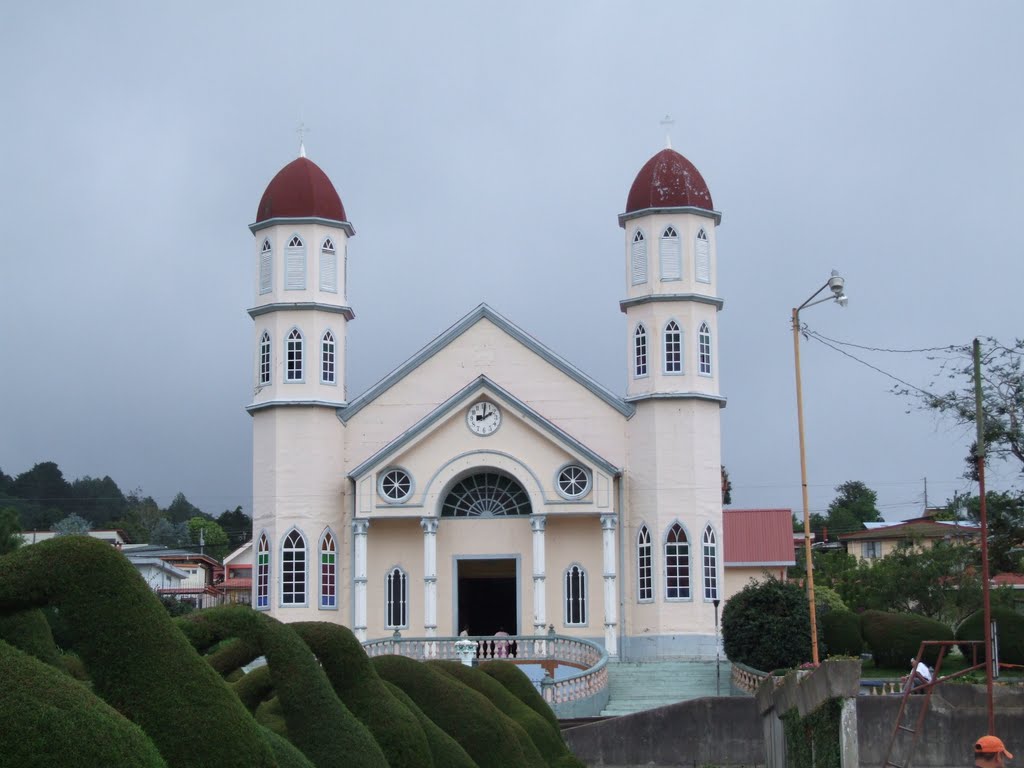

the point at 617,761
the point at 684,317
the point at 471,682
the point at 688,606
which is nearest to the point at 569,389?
the point at 684,317

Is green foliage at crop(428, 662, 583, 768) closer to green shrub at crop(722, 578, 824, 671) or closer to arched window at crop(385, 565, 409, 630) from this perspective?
green shrub at crop(722, 578, 824, 671)

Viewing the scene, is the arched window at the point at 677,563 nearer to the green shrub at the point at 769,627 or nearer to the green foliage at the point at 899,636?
the green shrub at the point at 769,627

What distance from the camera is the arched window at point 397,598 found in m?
42.0

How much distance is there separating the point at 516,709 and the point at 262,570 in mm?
20971

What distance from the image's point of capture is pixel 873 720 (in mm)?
26344

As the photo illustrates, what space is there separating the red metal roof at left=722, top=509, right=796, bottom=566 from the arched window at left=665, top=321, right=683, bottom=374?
13.5 m

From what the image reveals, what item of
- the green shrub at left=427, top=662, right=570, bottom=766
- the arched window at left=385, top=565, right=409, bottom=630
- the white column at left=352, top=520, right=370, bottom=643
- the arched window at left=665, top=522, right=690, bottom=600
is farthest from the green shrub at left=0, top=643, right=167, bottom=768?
the arched window at left=385, top=565, right=409, bottom=630

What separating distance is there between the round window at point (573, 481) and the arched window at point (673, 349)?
137 inches

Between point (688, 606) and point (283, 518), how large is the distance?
10.7m

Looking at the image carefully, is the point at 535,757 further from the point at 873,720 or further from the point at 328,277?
the point at 328,277

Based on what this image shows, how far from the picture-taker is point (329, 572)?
1661 inches

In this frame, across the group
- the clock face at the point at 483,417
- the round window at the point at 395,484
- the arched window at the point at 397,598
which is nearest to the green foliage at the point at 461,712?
the round window at the point at 395,484

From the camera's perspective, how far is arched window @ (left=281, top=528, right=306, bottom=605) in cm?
4175

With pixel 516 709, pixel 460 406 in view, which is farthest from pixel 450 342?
pixel 516 709
